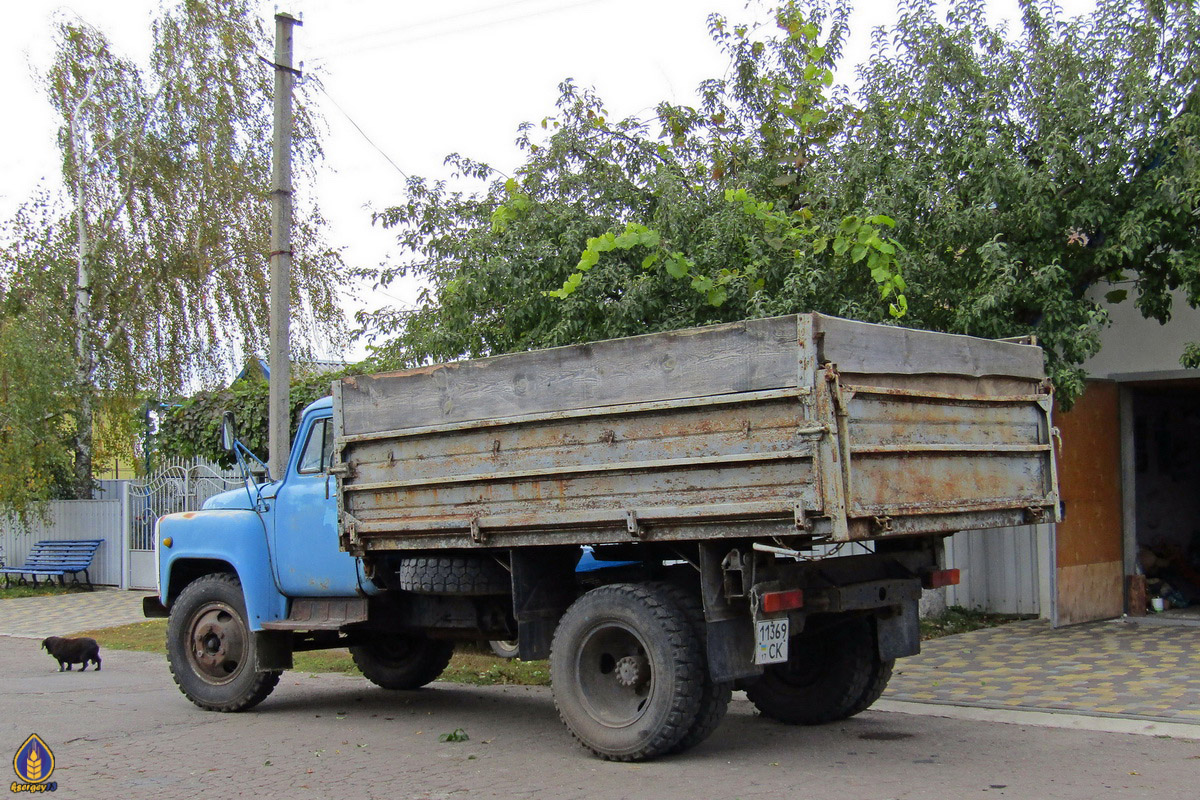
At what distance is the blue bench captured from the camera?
20.1 metres

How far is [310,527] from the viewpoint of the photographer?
28.4 ft

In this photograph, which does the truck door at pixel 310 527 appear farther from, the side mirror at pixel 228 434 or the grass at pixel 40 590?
the grass at pixel 40 590

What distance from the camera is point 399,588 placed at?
839cm

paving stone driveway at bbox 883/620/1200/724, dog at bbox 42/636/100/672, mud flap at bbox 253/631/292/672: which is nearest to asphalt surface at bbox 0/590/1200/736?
paving stone driveway at bbox 883/620/1200/724

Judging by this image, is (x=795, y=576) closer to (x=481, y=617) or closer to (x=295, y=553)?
(x=481, y=617)

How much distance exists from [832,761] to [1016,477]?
2092 millimetres

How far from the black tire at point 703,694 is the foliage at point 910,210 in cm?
351

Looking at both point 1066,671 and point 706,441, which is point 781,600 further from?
point 1066,671

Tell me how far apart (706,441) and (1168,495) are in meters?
10.5

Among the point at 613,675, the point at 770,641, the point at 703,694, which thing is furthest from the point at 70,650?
the point at 770,641

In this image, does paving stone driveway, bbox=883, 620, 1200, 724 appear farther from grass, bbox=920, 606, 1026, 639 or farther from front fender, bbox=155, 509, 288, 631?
front fender, bbox=155, 509, 288, 631

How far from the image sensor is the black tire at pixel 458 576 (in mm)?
7797

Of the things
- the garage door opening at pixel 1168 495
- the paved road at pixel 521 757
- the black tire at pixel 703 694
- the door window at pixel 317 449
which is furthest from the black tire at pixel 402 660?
the garage door opening at pixel 1168 495

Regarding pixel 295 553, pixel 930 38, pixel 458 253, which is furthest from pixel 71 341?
pixel 930 38
